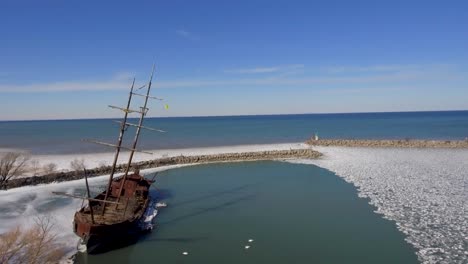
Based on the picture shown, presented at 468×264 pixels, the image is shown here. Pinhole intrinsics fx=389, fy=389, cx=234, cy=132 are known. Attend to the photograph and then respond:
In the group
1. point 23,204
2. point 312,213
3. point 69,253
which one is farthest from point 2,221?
point 312,213

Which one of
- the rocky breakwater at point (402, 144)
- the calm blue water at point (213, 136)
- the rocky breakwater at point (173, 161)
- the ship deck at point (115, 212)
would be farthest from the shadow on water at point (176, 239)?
the rocky breakwater at point (402, 144)

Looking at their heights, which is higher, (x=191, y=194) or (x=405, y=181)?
(x=405, y=181)

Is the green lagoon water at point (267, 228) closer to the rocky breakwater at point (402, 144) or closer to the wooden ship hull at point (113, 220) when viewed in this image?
the wooden ship hull at point (113, 220)

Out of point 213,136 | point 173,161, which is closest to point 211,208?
point 173,161

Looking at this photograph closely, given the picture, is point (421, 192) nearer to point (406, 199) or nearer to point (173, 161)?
point (406, 199)

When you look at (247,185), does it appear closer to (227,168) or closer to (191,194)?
(191,194)

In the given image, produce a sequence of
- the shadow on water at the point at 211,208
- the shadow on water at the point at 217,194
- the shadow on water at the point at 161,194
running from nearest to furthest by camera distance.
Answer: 1. the shadow on water at the point at 211,208
2. the shadow on water at the point at 217,194
3. the shadow on water at the point at 161,194
